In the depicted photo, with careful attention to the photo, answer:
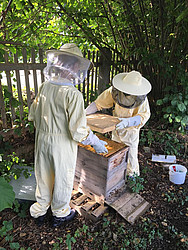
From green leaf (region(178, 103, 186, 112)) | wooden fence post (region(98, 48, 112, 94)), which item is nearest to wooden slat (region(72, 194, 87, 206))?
green leaf (region(178, 103, 186, 112))

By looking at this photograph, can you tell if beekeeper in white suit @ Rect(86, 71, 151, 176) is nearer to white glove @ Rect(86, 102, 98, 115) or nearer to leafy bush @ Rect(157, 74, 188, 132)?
white glove @ Rect(86, 102, 98, 115)

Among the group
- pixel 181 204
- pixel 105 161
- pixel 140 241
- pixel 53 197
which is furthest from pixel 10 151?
pixel 181 204

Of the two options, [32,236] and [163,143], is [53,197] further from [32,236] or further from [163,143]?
[163,143]

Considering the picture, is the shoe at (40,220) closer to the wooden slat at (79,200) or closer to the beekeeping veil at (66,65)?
the wooden slat at (79,200)

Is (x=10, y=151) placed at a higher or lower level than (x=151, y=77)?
lower

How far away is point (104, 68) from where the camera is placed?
14.5 feet

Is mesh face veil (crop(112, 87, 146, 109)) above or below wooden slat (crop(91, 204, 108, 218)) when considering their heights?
above

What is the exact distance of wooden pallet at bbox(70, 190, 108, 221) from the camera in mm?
2379

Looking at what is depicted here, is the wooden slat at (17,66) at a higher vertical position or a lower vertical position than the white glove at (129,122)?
higher

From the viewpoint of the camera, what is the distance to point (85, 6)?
3662 millimetres

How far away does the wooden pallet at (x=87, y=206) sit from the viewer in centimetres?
238

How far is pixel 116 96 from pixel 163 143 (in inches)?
88.8

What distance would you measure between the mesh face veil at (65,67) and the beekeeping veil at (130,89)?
0.58 metres

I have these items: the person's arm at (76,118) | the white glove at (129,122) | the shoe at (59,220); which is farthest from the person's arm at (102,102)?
the shoe at (59,220)
